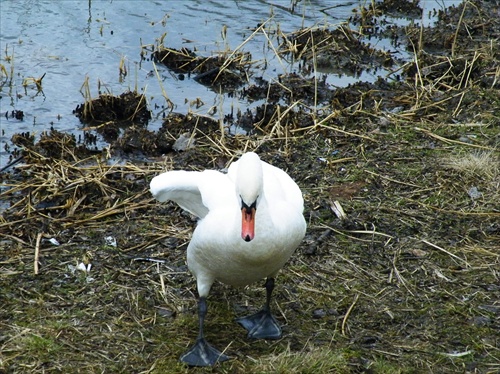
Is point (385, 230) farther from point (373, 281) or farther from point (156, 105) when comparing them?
point (156, 105)

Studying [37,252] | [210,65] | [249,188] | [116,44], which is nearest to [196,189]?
[249,188]

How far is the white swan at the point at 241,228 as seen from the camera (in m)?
3.89

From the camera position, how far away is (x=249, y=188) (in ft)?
12.7

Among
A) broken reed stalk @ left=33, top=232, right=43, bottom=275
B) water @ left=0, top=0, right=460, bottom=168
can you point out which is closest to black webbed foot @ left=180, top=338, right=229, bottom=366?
broken reed stalk @ left=33, top=232, right=43, bottom=275

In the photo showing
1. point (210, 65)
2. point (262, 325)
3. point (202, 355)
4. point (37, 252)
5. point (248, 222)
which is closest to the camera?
point (248, 222)

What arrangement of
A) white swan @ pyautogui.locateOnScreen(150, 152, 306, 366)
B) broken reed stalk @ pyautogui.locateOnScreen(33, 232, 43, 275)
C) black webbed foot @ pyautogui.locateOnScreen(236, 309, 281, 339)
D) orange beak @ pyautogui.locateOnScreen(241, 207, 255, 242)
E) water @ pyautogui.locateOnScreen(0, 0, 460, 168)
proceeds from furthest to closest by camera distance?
water @ pyautogui.locateOnScreen(0, 0, 460, 168), broken reed stalk @ pyautogui.locateOnScreen(33, 232, 43, 275), black webbed foot @ pyautogui.locateOnScreen(236, 309, 281, 339), white swan @ pyautogui.locateOnScreen(150, 152, 306, 366), orange beak @ pyautogui.locateOnScreen(241, 207, 255, 242)

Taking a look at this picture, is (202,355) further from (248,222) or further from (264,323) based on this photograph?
(248,222)

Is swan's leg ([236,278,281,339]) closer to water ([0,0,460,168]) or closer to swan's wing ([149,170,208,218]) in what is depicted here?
swan's wing ([149,170,208,218])

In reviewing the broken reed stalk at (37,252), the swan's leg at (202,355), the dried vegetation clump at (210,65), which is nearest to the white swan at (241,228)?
the swan's leg at (202,355)

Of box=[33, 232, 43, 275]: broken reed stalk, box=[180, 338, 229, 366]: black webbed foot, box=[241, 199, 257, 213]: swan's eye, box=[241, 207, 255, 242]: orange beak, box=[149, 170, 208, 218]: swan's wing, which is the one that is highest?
box=[241, 199, 257, 213]: swan's eye

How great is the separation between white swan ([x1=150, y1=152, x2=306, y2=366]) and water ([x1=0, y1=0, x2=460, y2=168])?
10.5 ft

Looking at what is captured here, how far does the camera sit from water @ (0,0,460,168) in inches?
325

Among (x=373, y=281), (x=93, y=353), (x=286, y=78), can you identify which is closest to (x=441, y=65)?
(x=286, y=78)

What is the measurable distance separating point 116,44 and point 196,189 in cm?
578
